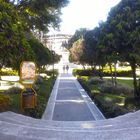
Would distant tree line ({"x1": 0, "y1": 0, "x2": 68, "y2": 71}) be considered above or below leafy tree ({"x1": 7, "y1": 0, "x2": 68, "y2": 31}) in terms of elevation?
below

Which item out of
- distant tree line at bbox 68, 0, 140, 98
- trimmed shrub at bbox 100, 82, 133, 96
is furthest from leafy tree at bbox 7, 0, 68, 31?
trimmed shrub at bbox 100, 82, 133, 96

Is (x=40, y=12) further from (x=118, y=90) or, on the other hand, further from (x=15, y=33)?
(x=15, y=33)

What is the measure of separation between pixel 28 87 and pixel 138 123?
7.14 m

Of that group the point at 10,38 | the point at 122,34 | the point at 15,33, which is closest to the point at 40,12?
the point at 122,34

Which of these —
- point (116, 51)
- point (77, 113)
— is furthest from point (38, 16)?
point (77, 113)

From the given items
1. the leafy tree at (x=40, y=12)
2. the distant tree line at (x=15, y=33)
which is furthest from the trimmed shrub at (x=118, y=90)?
the distant tree line at (x=15, y=33)

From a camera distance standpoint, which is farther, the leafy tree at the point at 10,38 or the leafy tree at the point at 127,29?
the leafy tree at the point at 127,29

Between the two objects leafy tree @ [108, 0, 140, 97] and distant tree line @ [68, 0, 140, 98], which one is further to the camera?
distant tree line @ [68, 0, 140, 98]

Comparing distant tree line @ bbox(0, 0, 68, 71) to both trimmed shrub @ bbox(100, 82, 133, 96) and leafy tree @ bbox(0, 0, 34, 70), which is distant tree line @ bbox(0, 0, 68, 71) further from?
trimmed shrub @ bbox(100, 82, 133, 96)

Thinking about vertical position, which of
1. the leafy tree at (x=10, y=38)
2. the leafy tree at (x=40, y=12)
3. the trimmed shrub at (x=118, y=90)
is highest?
the leafy tree at (x=40, y=12)

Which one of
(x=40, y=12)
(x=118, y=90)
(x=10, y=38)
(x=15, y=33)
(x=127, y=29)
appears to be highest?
(x=40, y=12)

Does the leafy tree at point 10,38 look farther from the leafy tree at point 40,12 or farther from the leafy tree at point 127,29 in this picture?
the leafy tree at point 40,12

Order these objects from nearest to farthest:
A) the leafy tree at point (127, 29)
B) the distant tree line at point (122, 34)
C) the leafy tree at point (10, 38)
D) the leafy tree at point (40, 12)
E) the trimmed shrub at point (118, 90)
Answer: the leafy tree at point (10, 38) < the leafy tree at point (127, 29) < the distant tree line at point (122, 34) < the leafy tree at point (40, 12) < the trimmed shrub at point (118, 90)

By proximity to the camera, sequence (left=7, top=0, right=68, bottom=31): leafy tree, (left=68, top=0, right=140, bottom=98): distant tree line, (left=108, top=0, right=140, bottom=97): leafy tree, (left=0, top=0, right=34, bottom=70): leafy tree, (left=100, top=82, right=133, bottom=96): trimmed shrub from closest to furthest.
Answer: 1. (left=0, top=0, right=34, bottom=70): leafy tree
2. (left=108, top=0, right=140, bottom=97): leafy tree
3. (left=68, top=0, right=140, bottom=98): distant tree line
4. (left=7, top=0, right=68, bottom=31): leafy tree
5. (left=100, top=82, right=133, bottom=96): trimmed shrub
